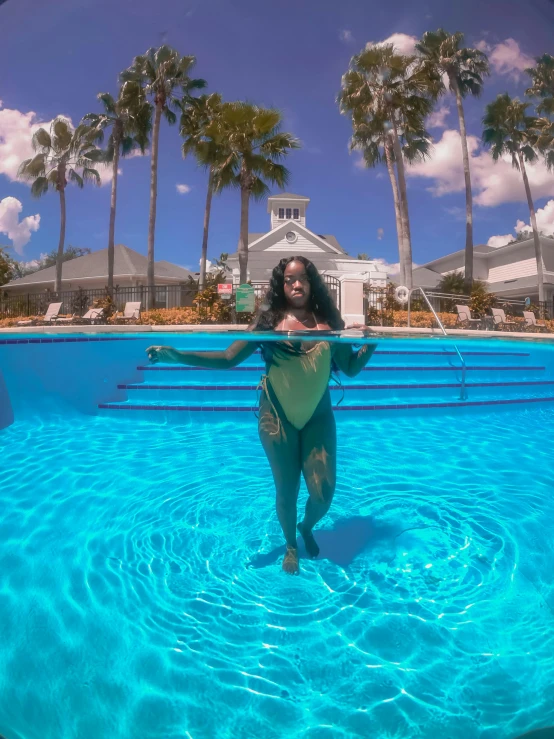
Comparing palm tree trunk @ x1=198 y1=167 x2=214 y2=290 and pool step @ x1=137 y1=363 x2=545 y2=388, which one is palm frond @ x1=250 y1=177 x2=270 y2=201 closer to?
palm tree trunk @ x1=198 y1=167 x2=214 y2=290

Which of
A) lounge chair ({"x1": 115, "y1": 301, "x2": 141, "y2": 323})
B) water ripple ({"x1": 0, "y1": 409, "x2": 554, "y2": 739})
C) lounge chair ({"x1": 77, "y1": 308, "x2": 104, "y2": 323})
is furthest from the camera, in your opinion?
lounge chair ({"x1": 77, "y1": 308, "x2": 104, "y2": 323})

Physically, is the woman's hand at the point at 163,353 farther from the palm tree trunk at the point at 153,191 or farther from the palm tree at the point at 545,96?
the palm tree at the point at 545,96

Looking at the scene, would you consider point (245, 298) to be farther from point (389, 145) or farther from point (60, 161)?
point (60, 161)

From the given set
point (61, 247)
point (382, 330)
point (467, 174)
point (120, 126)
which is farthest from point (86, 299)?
point (467, 174)

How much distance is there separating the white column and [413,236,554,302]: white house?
33 centimetres

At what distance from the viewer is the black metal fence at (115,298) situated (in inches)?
94.9

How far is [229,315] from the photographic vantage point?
302 cm

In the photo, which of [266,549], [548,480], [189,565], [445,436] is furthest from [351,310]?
[445,436]

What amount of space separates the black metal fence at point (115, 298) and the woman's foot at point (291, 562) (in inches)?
57.4

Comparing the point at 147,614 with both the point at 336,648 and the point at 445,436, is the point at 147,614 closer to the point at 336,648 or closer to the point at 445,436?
the point at 336,648

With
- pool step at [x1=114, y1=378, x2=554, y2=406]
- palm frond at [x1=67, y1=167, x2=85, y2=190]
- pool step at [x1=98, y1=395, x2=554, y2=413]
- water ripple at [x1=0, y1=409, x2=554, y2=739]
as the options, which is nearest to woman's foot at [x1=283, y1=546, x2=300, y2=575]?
water ripple at [x1=0, y1=409, x2=554, y2=739]

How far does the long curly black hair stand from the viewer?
2.14 m

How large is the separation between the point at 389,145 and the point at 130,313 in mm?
2309

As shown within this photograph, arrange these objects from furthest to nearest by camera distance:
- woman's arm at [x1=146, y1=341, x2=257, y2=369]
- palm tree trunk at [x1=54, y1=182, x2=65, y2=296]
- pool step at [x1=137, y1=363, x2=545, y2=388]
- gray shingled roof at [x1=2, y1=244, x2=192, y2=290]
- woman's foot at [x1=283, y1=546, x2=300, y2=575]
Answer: pool step at [x1=137, y1=363, x2=545, y2=388], gray shingled roof at [x1=2, y1=244, x2=192, y2=290], palm tree trunk at [x1=54, y1=182, x2=65, y2=296], woman's foot at [x1=283, y1=546, x2=300, y2=575], woman's arm at [x1=146, y1=341, x2=257, y2=369]
